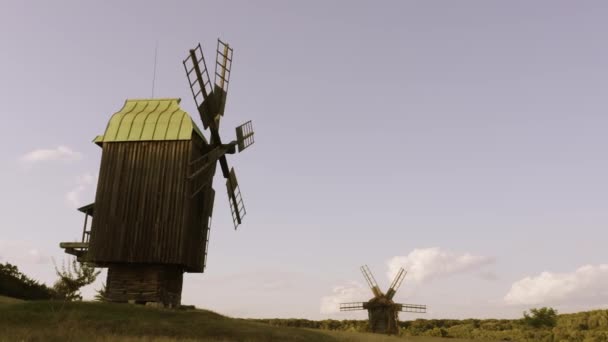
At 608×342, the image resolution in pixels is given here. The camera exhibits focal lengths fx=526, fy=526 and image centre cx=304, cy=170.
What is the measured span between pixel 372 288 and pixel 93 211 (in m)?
22.7

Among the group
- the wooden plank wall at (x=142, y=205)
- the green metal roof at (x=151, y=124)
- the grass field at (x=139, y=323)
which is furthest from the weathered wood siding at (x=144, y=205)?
the grass field at (x=139, y=323)

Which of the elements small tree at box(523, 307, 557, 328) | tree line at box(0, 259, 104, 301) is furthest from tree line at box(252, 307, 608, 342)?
tree line at box(0, 259, 104, 301)

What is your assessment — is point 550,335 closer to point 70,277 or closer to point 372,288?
point 372,288

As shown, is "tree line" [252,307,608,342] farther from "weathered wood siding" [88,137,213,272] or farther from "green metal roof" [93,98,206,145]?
"green metal roof" [93,98,206,145]

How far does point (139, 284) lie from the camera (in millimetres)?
24266

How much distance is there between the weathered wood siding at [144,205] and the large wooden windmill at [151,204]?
45mm

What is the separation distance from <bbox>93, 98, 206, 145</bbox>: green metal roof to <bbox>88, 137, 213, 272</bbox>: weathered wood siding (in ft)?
1.11

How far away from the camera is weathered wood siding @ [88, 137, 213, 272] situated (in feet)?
78.4

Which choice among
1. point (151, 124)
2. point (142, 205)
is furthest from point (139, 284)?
point (151, 124)

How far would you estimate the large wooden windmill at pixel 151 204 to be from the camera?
945 inches

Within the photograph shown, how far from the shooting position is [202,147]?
2756cm

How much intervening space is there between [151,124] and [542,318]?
35689 millimetres

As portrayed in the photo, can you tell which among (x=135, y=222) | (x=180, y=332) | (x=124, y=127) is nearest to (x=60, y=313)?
(x=180, y=332)

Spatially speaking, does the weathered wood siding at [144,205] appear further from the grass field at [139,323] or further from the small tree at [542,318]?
the small tree at [542,318]
